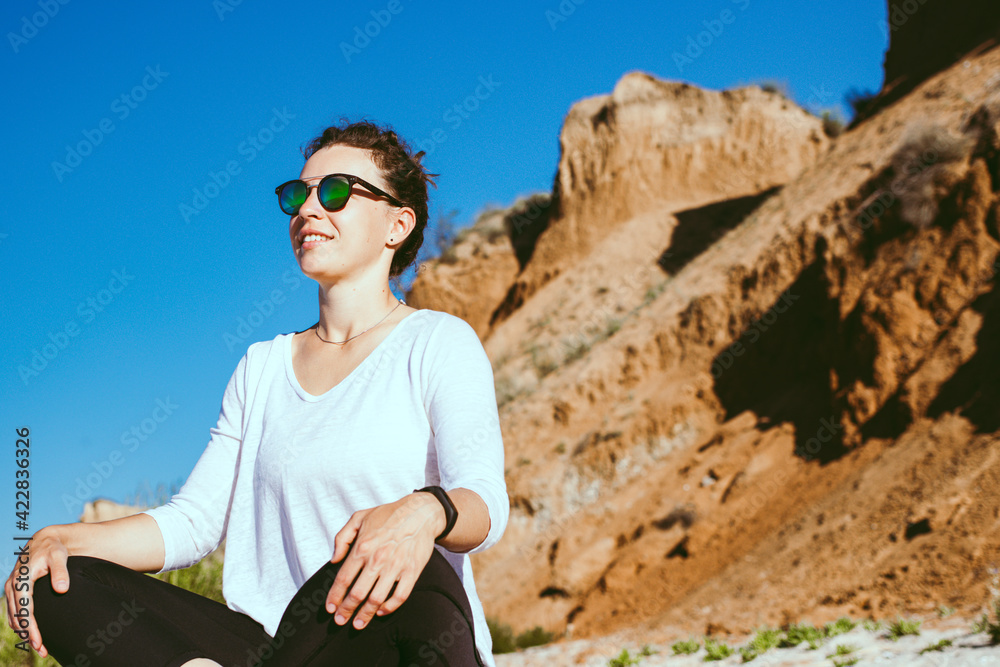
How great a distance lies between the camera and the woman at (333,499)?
1.54 meters

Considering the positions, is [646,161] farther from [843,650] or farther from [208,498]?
[208,498]

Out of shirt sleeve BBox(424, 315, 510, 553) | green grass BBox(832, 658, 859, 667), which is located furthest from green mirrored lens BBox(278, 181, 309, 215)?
green grass BBox(832, 658, 859, 667)

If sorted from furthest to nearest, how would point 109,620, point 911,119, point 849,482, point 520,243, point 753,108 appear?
point 520,243
point 753,108
point 911,119
point 849,482
point 109,620

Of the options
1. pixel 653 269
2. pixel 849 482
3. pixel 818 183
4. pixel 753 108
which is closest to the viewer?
pixel 849 482

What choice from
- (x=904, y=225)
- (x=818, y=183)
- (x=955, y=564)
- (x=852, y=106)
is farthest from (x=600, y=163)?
(x=955, y=564)

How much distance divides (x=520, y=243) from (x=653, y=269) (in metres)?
8.29

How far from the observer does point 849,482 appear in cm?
1066

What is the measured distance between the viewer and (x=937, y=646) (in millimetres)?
5887

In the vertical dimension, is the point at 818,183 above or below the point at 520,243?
below

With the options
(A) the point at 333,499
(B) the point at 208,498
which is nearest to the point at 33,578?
(B) the point at 208,498

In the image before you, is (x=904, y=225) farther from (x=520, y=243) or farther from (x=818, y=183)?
(x=520, y=243)

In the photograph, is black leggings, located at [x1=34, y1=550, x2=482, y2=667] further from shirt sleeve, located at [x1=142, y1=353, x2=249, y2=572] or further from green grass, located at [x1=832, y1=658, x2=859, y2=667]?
green grass, located at [x1=832, y1=658, x2=859, y2=667]

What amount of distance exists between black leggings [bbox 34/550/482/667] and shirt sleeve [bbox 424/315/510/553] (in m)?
0.18

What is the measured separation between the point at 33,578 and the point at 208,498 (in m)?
0.51
